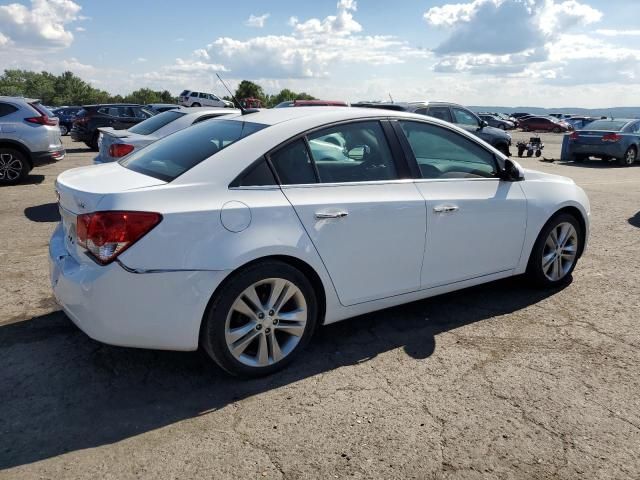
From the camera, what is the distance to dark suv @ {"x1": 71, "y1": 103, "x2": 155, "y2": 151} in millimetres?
19406

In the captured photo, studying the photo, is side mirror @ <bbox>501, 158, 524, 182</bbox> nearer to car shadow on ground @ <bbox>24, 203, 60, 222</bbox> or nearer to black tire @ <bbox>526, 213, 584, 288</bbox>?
black tire @ <bbox>526, 213, 584, 288</bbox>

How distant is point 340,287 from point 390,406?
82cm

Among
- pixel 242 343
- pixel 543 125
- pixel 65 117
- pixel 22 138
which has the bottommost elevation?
pixel 543 125

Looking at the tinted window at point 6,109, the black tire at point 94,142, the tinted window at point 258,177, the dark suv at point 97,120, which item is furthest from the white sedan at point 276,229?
the dark suv at point 97,120

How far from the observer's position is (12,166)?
1045 centimetres

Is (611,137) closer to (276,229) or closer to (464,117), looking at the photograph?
(464,117)

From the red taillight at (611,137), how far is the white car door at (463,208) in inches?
590

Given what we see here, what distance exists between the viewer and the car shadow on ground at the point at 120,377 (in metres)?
2.84

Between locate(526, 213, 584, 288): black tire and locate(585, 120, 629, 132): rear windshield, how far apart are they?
14.9 metres

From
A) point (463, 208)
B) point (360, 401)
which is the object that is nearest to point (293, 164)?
point (463, 208)

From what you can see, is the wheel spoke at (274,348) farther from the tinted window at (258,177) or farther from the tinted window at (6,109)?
the tinted window at (6,109)

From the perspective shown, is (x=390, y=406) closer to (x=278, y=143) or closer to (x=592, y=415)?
(x=592, y=415)

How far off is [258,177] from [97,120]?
18.3 metres

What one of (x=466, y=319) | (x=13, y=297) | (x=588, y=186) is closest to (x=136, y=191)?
(x=13, y=297)
